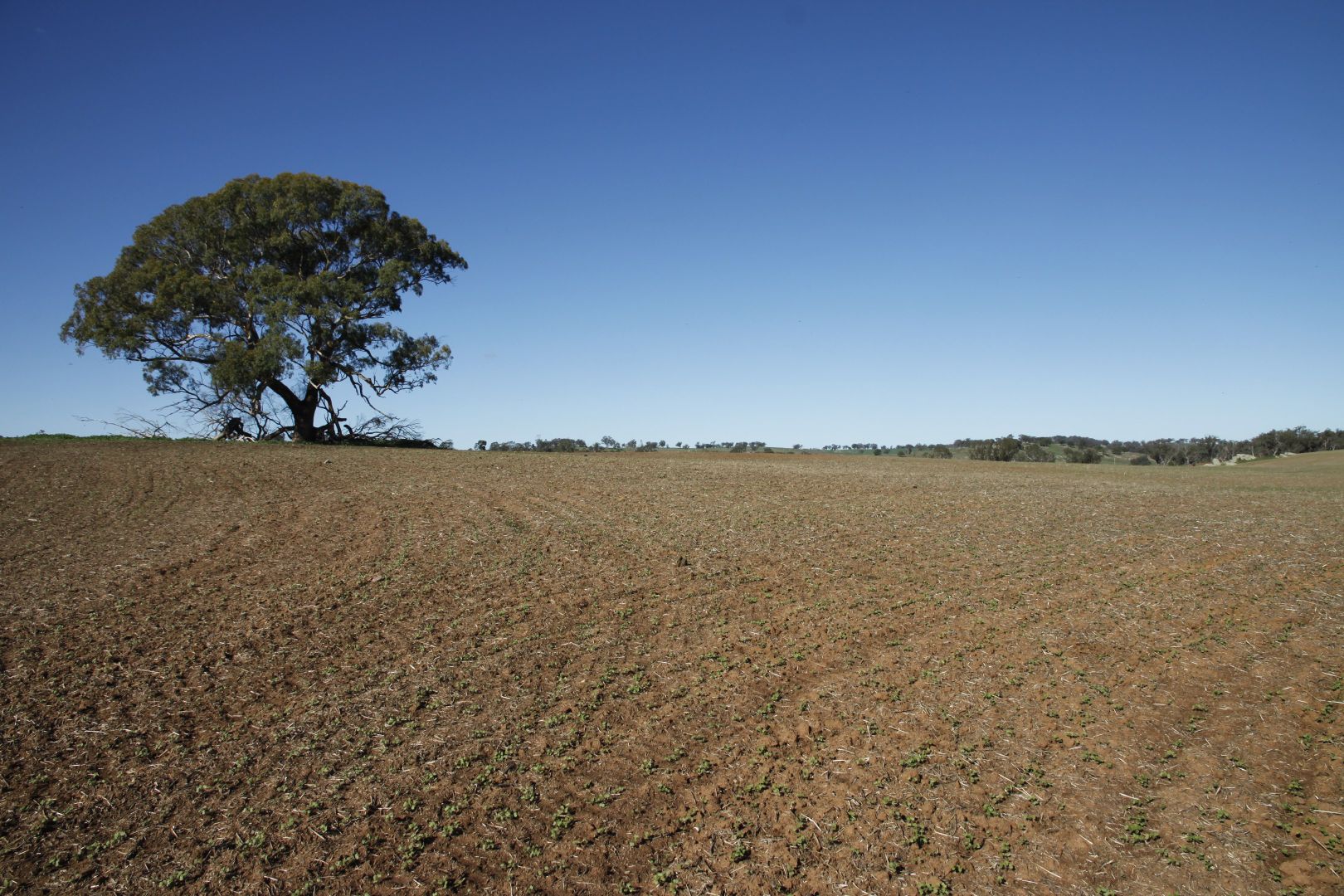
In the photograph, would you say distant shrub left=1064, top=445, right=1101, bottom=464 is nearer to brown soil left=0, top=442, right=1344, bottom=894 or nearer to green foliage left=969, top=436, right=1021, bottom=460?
green foliage left=969, top=436, right=1021, bottom=460

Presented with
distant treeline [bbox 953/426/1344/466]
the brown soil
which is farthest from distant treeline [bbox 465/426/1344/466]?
the brown soil

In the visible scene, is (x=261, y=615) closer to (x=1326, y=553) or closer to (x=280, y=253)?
(x=1326, y=553)

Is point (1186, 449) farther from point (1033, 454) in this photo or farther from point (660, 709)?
point (660, 709)

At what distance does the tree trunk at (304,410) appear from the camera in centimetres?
3410

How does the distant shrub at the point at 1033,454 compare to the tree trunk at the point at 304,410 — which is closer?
the tree trunk at the point at 304,410

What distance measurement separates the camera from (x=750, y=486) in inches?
811

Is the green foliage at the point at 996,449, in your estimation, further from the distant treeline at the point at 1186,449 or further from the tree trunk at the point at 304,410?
the tree trunk at the point at 304,410

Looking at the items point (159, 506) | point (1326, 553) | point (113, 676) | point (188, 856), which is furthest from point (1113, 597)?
point (159, 506)

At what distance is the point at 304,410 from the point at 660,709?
110 ft

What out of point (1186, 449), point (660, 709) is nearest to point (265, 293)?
point (660, 709)

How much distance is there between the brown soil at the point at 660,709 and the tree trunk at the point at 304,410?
69.7 ft

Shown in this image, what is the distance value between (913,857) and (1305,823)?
2920mm

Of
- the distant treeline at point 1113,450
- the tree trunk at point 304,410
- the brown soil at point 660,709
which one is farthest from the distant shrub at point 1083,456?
the tree trunk at point 304,410

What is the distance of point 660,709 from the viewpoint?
22.1 feet
